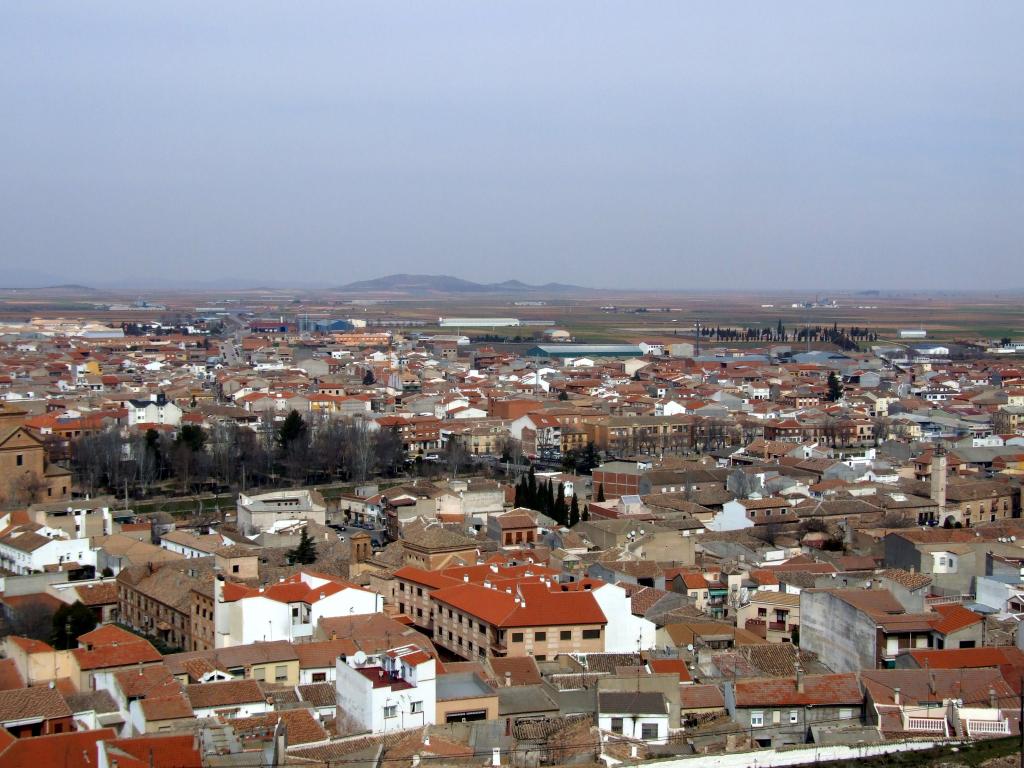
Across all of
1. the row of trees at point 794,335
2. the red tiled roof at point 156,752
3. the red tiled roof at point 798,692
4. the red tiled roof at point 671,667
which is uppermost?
the red tiled roof at point 156,752

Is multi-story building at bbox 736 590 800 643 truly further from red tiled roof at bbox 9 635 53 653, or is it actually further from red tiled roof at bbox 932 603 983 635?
red tiled roof at bbox 9 635 53 653

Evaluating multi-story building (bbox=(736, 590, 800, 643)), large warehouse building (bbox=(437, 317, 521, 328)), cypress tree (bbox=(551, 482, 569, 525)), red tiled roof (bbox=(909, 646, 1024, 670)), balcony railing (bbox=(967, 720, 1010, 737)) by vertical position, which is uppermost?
red tiled roof (bbox=(909, 646, 1024, 670))

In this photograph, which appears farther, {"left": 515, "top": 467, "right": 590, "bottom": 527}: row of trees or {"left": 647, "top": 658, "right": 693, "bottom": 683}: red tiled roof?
{"left": 515, "top": 467, "right": 590, "bottom": 527}: row of trees

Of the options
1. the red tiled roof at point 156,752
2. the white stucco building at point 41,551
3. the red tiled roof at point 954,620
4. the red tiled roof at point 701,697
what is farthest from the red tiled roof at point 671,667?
the white stucco building at point 41,551

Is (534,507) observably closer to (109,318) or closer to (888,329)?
(888,329)

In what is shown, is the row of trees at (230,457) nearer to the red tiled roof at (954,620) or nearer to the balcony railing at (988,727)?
the red tiled roof at (954,620)

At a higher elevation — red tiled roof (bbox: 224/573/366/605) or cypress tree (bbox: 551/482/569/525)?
red tiled roof (bbox: 224/573/366/605)

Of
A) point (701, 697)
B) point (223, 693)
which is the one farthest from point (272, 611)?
point (701, 697)

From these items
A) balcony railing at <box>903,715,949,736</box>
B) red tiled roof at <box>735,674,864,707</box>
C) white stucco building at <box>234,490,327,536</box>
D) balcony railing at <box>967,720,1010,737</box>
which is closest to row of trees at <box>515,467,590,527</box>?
white stucco building at <box>234,490,327,536</box>

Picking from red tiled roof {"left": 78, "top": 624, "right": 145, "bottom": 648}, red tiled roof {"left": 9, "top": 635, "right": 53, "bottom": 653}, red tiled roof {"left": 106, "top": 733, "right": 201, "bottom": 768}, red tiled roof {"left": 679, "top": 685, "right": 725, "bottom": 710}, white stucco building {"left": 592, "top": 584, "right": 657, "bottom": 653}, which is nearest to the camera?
red tiled roof {"left": 106, "top": 733, "right": 201, "bottom": 768}

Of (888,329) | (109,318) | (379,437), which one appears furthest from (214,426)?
(109,318)

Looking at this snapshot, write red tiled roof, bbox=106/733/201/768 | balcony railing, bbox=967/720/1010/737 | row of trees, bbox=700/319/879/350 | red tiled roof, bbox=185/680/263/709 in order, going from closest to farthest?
red tiled roof, bbox=106/733/201/768 → balcony railing, bbox=967/720/1010/737 → red tiled roof, bbox=185/680/263/709 → row of trees, bbox=700/319/879/350
